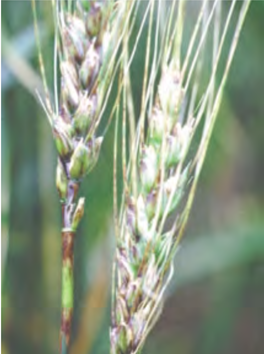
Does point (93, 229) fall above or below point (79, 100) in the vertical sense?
below

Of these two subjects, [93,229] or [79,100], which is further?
[93,229]

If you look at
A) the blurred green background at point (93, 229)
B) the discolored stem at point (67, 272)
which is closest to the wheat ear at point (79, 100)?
the discolored stem at point (67, 272)

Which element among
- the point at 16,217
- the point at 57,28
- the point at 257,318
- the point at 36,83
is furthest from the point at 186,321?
the point at 57,28

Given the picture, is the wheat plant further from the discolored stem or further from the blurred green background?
the blurred green background

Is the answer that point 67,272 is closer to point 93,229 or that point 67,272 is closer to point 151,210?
point 151,210

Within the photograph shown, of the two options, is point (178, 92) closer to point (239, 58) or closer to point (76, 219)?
point (76, 219)

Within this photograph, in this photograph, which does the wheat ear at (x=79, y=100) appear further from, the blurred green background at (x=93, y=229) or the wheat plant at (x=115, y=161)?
the blurred green background at (x=93, y=229)

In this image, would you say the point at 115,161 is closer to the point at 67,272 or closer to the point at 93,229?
the point at 67,272

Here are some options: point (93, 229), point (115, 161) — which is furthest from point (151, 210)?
point (93, 229)

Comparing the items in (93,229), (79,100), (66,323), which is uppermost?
(79,100)
